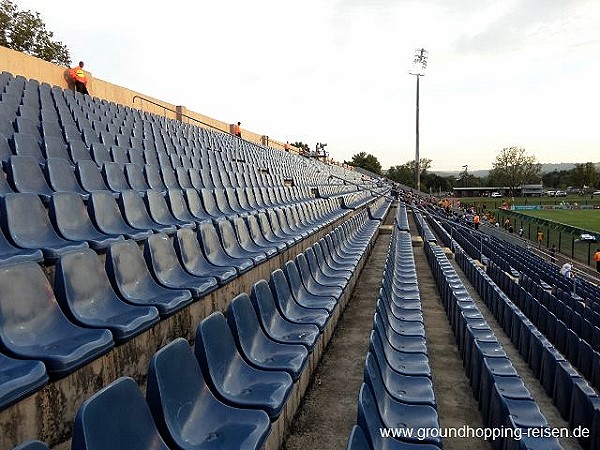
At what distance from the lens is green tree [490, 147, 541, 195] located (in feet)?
201

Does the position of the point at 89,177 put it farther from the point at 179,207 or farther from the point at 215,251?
the point at 215,251

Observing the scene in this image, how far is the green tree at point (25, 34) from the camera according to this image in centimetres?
1766

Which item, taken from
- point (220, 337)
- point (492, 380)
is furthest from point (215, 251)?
point (492, 380)

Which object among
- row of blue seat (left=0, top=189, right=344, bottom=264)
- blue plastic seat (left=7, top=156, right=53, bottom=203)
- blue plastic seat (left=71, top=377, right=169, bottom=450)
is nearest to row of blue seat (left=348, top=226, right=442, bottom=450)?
blue plastic seat (left=71, top=377, right=169, bottom=450)

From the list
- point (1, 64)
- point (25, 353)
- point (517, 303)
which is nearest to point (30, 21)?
point (1, 64)

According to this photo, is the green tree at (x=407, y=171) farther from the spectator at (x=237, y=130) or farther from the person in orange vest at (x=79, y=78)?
the person in orange vest at (x=79, y=78)

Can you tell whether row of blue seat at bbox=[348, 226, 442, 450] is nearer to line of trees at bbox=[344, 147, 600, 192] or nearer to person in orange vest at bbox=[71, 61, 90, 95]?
person in orange vest at bbox=[71, 61, 90, 95]

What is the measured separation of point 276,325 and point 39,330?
41.5 inches

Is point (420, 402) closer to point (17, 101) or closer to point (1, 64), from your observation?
point (17, 101)

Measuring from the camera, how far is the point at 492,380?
90.2 inches

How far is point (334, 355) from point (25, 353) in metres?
1.83

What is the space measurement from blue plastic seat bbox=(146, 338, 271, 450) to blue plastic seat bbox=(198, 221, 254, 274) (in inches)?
48.2

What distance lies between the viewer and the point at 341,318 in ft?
11.4

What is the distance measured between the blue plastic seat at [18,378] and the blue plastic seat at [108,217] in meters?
1.36
